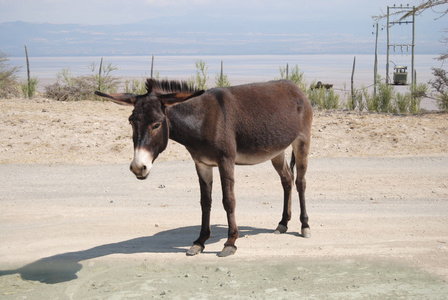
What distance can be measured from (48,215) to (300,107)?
14.2 ft

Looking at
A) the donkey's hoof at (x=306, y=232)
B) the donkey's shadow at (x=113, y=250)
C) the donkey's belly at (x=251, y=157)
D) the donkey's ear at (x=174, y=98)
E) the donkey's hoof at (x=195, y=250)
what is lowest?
the donkey's shadow at (x=113, y=250)

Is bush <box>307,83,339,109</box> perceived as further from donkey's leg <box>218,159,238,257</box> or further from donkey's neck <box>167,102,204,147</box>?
donkey's neck <box>167,102,204,147</box>

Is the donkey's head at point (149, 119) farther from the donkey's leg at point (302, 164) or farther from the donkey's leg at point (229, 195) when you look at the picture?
the donkey's leg at point (302, 164)

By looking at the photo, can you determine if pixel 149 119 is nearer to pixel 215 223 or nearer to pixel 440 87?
pixel 215 223

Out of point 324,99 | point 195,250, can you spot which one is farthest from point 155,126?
point 324,99

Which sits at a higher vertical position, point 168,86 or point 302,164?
point 168,86

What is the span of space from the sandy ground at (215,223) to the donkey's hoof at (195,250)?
0.28 ft

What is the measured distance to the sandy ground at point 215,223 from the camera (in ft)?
20.5

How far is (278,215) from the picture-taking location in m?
9.05

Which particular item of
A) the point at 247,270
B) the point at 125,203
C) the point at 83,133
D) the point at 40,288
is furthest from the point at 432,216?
Answer: the point at 83,133

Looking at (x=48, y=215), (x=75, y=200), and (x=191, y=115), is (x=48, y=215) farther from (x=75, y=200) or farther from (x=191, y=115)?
(x=191, y=115)

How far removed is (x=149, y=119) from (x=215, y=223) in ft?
9.63

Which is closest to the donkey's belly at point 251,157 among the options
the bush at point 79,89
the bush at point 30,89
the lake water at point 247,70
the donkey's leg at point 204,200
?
the donkey's leg at point 204,200

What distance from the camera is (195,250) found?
23.3ft
